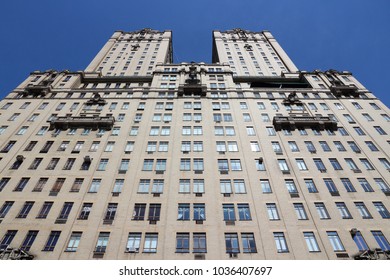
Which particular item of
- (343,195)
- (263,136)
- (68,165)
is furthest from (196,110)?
(343,195)

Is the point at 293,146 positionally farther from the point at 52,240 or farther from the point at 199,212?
the point at 52,240

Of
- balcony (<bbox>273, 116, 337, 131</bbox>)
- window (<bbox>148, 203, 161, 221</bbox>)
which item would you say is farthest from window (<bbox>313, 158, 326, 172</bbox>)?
window (<bbox>148, 203, 161, 221</bbox>)

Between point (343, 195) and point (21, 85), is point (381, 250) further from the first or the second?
point (21, 85)

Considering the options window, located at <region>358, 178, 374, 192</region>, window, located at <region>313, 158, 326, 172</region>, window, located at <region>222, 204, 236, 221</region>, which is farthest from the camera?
window, located at <region>313, 158, 326, 172</region>

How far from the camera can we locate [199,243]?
25.2 meters

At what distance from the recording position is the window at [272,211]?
2744cm

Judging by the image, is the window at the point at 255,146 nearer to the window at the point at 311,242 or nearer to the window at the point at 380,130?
the window at the point at 311,242

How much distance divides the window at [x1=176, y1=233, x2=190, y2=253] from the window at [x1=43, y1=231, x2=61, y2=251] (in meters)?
11.5

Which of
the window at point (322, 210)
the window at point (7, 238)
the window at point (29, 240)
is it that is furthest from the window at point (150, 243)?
the window at point (322, 210)

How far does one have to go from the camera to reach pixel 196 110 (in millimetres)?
44750

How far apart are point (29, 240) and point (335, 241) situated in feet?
95.0

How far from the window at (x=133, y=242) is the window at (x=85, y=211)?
5.30 metres

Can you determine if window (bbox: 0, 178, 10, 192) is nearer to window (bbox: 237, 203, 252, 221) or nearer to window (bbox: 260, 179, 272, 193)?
window (bbox: 237, 203, 252, 221)

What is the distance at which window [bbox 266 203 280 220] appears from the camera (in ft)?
90.0
